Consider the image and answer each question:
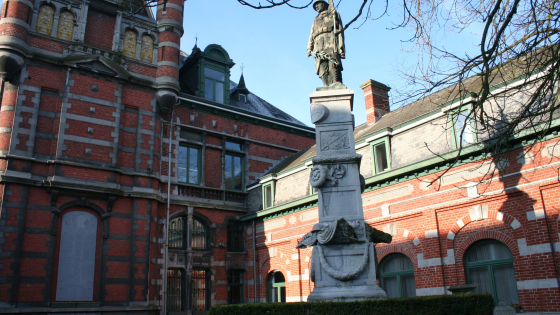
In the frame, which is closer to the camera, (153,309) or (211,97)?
(153,309)

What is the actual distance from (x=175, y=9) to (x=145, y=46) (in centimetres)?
246

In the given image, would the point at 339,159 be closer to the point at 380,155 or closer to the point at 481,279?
the point at 481,279

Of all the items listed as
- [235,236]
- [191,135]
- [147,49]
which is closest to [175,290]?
[235,236]

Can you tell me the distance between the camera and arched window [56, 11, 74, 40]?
1953 cm

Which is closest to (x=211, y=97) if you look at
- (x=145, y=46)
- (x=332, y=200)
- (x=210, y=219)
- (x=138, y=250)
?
(x=145, y=46)

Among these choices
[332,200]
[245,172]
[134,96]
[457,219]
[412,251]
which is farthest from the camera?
[245,172]

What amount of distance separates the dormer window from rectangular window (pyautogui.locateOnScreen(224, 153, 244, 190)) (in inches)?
121

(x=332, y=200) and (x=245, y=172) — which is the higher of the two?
(x=245, y=172)

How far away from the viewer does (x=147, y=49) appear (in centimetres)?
2159

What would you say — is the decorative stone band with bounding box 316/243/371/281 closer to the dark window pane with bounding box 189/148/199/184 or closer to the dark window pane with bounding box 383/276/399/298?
the dark window pane with bounding box 383/276/399/298

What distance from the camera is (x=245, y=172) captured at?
24.2 metres

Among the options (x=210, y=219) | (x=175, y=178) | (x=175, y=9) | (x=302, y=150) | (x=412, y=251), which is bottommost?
(x=412, y=251)

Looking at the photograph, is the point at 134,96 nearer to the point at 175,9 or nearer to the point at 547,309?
the point at 175,9

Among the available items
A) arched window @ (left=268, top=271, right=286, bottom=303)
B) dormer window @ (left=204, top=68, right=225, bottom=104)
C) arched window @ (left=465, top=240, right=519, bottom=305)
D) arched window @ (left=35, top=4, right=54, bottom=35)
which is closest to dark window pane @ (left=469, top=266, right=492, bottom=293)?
arched window @ (left=465, top=240, right=519, bottom=305)
